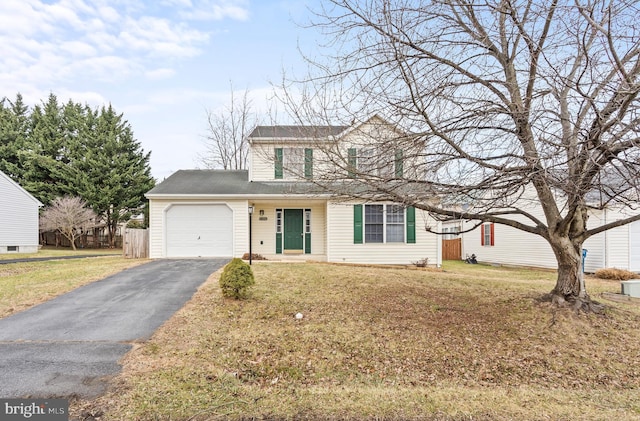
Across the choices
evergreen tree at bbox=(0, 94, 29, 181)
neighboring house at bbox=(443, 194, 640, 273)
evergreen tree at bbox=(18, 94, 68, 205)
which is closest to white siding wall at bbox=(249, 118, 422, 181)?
neighboring house at bbox=(443, 194, 640, 273)

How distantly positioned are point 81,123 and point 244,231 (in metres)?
25.0

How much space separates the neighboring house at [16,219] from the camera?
2019 centimetres

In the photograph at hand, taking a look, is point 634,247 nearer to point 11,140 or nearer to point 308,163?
point 308,163

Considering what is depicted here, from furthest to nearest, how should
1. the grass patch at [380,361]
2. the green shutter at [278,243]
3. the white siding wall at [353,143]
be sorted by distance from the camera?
1. the green shutter at [278,243]
2. the white siding wall at [353,143]
3. the grass patch at [380,361]

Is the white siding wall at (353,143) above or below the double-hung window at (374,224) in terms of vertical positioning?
above

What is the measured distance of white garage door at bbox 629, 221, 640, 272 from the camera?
13.7 m

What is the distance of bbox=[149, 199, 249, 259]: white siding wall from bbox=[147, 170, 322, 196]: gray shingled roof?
398 mm

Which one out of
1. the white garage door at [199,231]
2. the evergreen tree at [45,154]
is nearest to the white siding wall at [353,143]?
the white garage door at [199,231]

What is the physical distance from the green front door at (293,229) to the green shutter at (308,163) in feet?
27.2

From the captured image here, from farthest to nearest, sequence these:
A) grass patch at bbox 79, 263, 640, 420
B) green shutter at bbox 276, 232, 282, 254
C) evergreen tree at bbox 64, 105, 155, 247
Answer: evergreen tree at bbox 64, 105, 155, 247, green shutter at bbox 276, 232, 282, 254, grass patch at bbox 79, 263, 640, 420

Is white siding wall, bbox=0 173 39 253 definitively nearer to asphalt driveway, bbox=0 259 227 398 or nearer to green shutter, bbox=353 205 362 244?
asphalt driveway, bbox=0 259 227 398

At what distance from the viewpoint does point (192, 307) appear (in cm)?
655

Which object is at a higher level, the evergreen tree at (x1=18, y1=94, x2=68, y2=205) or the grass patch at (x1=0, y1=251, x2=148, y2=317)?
the evergreen tree at (x1=18, y1=94, x2=68, y2=205)

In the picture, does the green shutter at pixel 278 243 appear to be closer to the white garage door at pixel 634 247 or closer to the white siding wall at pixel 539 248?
the white siding wall at pixel 539 248
